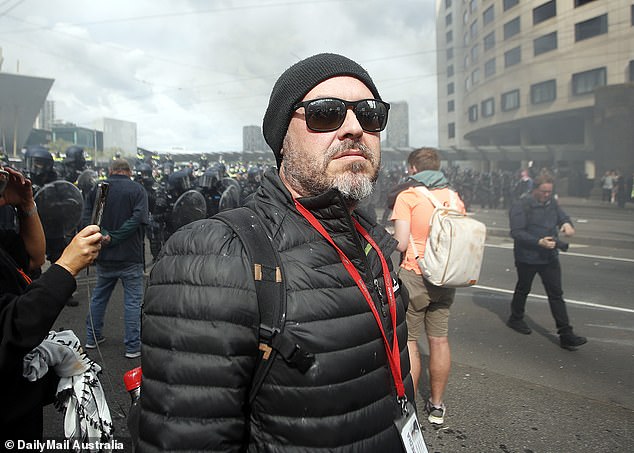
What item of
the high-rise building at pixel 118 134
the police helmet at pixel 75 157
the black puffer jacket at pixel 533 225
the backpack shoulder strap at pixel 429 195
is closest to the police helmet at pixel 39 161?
the police helmet at pixel 75 157

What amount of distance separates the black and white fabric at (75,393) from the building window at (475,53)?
42.5 metres

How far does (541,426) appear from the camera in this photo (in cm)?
315

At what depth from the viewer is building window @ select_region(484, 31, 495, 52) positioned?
34.6 meters

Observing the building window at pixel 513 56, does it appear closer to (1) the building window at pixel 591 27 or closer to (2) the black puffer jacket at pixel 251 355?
(1) the building window at pixel 591 27

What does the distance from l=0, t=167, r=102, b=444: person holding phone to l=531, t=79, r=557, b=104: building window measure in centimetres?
3952

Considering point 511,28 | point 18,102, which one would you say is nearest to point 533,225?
point 511,28

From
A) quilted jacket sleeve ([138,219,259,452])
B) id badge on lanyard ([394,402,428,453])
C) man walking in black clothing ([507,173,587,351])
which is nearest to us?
quilted jacket sleeve ([138,219,259,452])

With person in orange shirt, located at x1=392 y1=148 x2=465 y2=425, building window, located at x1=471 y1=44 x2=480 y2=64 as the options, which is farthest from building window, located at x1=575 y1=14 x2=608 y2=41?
person in orange shirt, located at x1=392 y1=148 x2=465 y2=425

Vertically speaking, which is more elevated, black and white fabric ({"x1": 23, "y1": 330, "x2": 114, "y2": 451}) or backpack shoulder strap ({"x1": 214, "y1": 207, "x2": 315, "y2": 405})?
backpack shoulder strap ({"x1": 214, "y1": 207, "x2": 315, "y2": 405})

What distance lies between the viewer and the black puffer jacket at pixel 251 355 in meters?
1.07

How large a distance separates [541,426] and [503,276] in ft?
16.9

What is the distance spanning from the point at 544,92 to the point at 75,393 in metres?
40.6

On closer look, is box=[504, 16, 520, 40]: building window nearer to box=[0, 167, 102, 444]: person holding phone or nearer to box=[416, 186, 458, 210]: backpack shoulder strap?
box=[416, 186, 458, 210]: backpack shoulder strap

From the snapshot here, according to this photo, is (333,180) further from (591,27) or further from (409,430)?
(591,27)
